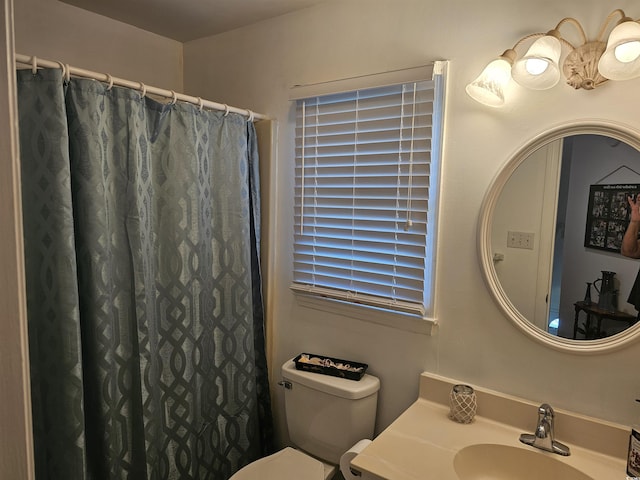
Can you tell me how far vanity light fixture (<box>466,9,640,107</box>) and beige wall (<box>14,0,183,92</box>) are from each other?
1.65m

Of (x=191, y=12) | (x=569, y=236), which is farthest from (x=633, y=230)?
(x=191, y=12)

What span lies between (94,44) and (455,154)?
1.69 metres

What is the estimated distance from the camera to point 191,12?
1928 millimetres

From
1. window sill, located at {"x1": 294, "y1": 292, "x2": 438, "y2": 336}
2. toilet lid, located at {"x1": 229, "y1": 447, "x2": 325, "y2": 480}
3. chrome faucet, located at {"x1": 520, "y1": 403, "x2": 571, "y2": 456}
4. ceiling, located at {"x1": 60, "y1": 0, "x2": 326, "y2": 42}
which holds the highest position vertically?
ceiling, located at {"x1": 60, "y1": 0, "x2": 326, "y2": 42}

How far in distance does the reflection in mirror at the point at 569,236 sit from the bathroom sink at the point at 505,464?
0.38 m

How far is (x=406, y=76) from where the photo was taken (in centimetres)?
159

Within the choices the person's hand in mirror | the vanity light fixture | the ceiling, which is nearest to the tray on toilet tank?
the person's hand in mirror

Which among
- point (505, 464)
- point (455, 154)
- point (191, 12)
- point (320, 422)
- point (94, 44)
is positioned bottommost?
point (320, 422)

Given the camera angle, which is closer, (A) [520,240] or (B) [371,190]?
(A) [520,240]

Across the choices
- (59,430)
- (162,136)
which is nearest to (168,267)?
(162,136)

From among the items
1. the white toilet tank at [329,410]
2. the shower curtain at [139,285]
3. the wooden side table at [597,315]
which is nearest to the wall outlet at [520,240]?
the wooden side table at [597,315]

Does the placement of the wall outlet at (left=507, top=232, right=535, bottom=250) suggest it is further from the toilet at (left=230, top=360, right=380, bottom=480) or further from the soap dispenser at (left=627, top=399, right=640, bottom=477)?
the toilet at (left=230, top=360, right=380, bottom=480)

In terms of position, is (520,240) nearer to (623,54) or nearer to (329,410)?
(623,54)

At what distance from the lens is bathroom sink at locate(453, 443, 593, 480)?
1294 mm
